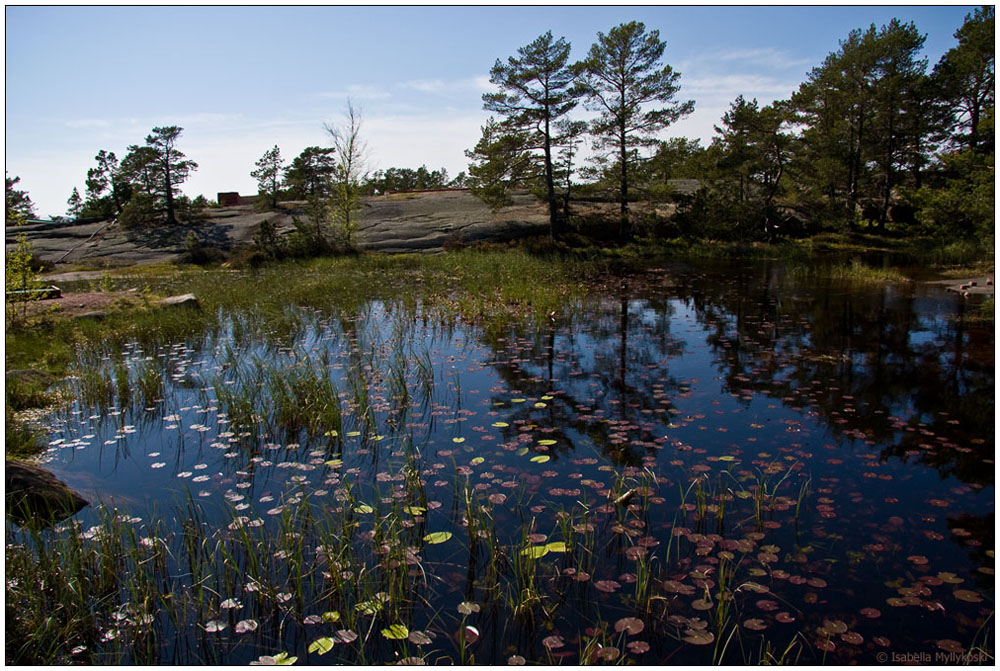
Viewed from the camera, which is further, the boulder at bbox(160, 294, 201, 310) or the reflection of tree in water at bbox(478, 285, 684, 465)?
the boulder at bbox(160, 294, 201, 310)

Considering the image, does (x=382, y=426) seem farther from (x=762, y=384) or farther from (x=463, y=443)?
(x=762, y=384)

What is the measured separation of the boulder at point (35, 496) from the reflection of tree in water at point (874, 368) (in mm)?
6512

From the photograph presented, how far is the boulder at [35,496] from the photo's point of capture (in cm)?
409

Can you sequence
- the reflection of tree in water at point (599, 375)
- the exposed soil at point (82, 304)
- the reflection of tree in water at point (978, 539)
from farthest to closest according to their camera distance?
the exposed soil at point (82, 304)
the reflection of tree in water at point (599, 375)
the reflection of tree in water at point (978, 539)

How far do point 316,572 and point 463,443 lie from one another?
2.21 meters

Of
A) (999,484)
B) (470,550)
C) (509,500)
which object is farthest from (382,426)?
(999,484)

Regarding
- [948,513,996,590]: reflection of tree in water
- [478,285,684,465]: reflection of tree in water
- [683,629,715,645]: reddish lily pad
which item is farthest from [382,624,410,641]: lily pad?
[948,513,996,590]: reflection of tree in water

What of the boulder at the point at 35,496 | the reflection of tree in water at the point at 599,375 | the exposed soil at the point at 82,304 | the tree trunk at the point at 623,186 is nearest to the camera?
the boulder at the point at 35,496

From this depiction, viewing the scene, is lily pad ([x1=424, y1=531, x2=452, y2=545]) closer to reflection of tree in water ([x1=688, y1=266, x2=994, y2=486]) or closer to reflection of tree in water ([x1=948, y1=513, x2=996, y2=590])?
reflection of tree in water ([x1=948, y1=513, x2=996, y2=590])

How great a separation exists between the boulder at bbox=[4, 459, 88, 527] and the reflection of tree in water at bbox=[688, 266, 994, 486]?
6.51m

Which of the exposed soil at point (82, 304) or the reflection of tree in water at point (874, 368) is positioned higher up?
the exposed soil at point (82, 304)

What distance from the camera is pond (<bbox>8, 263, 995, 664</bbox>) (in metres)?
3.05

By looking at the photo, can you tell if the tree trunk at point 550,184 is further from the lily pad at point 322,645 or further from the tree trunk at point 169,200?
the lily pad at point 322,645

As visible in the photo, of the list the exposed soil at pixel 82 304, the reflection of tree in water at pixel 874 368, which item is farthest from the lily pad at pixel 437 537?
the exposed soil at pixel 82 304
